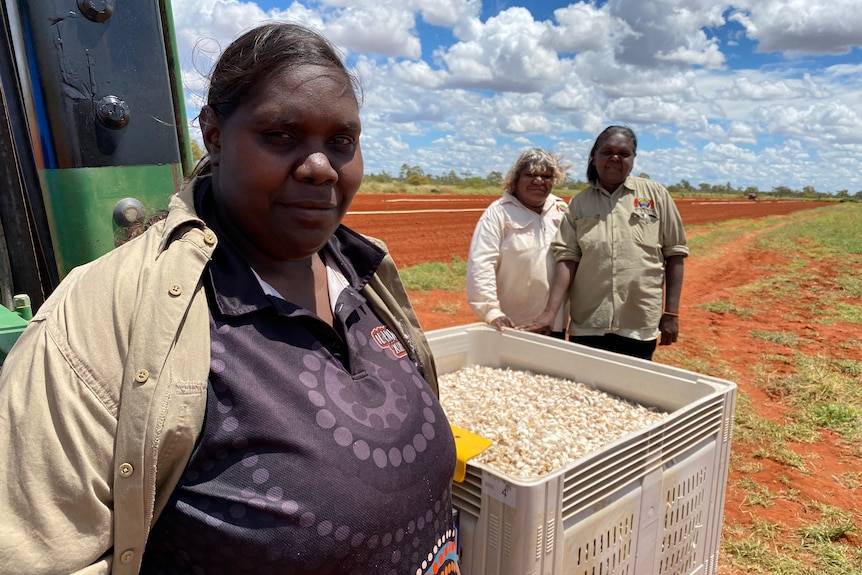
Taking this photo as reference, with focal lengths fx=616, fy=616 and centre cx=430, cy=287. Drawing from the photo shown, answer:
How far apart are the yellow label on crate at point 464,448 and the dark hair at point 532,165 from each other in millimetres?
1997

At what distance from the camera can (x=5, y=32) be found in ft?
4.35

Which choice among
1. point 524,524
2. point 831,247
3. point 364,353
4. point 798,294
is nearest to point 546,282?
point 524,524

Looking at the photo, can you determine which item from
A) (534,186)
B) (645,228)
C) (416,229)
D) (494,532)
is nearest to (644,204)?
(645,228)

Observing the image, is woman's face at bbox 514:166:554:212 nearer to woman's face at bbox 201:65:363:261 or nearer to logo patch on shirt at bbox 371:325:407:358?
logo patch on shirt at bbox 371:325:407:358

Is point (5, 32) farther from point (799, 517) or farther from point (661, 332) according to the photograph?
point (799, 517)

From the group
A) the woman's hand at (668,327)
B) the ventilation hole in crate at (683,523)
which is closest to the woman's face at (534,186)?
the woman's hand at (668,327)

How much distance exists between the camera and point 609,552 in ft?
5.65

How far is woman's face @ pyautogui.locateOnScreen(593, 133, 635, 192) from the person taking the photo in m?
3.14

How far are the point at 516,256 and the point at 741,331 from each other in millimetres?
5459

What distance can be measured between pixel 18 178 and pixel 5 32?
0.33 meters

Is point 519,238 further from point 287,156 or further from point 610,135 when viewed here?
point 287,156

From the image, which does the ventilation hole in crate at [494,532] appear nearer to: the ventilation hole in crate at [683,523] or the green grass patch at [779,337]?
the ventilation hole in crate at [683,523]

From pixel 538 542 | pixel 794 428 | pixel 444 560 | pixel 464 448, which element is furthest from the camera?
pixel 794 428

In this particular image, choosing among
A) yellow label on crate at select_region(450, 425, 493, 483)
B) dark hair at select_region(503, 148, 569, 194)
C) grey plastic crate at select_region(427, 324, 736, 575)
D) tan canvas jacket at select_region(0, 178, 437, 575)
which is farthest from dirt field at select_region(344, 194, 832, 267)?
tan canvas jacket at select_region(0, 178, 437, 575)
